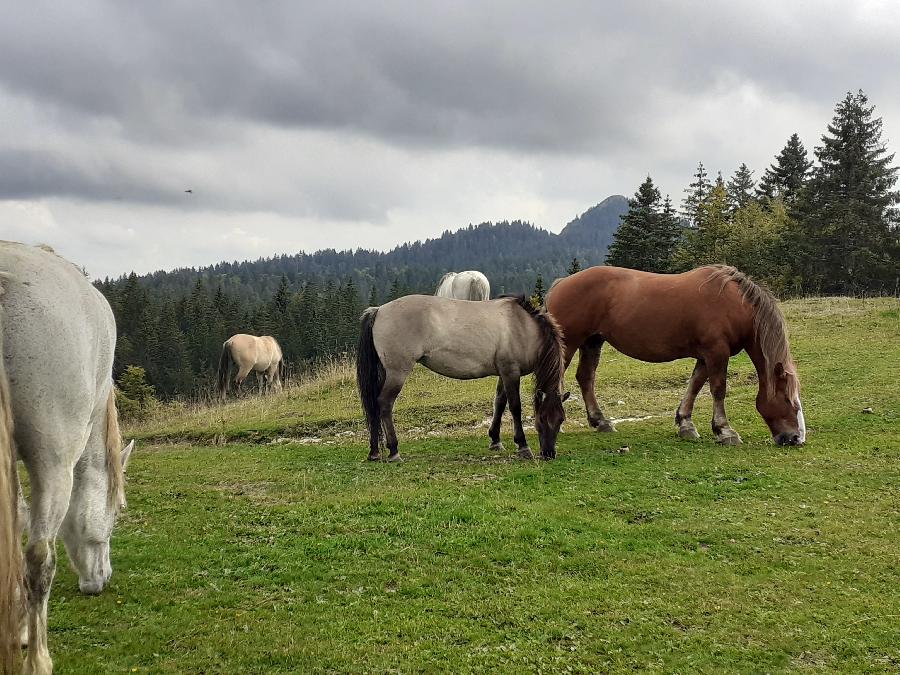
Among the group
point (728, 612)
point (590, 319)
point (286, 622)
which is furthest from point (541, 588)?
point (590, 319)

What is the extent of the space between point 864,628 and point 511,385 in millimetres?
5477

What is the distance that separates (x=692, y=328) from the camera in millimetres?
9734

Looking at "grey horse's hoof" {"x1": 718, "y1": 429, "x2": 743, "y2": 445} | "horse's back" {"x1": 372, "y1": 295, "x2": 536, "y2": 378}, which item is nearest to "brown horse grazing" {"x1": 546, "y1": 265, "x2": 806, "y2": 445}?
"grey horse's hoof" {"x1": 718, "y1": 429, "x2": 743, "y2": 445}

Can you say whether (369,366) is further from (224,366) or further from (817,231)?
(817,231)

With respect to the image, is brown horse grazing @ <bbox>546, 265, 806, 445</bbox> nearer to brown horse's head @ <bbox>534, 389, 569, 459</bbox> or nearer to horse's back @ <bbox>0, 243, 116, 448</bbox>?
brown horse's head @ <bbox>534, 389, 569, 459</bbox>

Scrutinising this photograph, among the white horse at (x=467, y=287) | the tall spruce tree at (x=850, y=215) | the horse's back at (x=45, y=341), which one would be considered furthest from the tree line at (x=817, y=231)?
the horse's back at (x=45, y=341)

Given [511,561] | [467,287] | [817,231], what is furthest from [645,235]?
[511,561]

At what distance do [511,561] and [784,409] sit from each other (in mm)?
5835

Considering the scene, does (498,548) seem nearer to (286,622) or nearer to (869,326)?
(286,622)

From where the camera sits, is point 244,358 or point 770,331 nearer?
point 770,331

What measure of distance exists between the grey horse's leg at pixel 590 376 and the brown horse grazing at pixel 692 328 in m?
0.02

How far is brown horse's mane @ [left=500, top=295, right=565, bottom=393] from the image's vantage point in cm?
888

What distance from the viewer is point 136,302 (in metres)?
63.4

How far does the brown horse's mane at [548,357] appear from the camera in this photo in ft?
29.1
